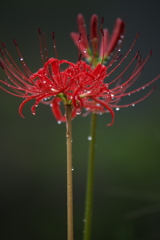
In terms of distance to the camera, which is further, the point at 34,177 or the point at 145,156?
the point at 34,177

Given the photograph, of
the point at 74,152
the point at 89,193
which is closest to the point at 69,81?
the point at 89,193

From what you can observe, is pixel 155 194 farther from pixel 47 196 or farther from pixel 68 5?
pixel 68 5

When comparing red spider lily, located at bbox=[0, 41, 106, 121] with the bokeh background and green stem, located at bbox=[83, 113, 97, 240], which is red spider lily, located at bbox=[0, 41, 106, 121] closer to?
green stem, located at bbox=[83, 113, 97, 240]

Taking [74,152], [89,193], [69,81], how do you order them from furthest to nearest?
1. [74,152]
2. [89,193]
3. [69,81]

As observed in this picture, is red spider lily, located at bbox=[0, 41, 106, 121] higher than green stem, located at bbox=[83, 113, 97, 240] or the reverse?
higher

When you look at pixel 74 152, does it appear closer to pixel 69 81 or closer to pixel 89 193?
pixel 89 193

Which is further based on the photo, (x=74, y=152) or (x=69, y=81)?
(x=74, y=152)

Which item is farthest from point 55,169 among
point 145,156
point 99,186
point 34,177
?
point 145,156

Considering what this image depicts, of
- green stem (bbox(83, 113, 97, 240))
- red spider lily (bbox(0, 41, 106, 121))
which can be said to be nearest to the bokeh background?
green stem (bbox(83, 113, 97, 240))
